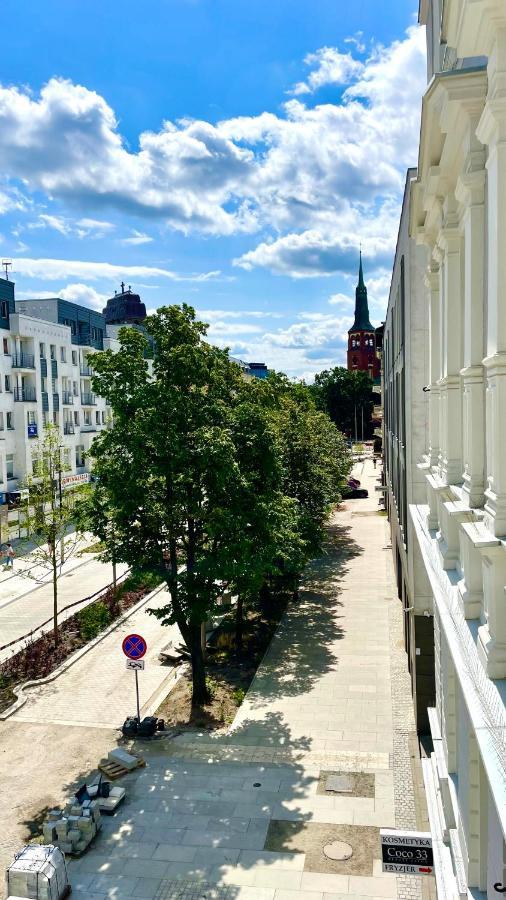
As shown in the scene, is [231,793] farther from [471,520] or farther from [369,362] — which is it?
[369,362]

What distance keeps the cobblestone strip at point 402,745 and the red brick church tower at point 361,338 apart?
407 feet

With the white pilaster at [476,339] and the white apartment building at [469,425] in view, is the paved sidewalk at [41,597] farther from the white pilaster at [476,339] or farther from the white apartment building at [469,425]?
the white pilaster at [476,339]

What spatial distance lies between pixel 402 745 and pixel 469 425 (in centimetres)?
1119

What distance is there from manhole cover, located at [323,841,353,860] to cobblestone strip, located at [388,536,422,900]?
95 cm

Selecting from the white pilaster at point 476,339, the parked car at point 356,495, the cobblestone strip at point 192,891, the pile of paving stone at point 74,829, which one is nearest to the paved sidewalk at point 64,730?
the pile of paving stone at point 74,829

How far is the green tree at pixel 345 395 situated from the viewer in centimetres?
10894

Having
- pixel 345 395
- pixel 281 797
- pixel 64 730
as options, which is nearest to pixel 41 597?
pixel 64 730

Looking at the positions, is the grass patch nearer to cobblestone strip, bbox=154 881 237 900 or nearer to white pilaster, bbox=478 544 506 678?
cobblestone strip, bbox=154 881 237 900

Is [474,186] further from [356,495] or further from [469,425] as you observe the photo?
[356,495]

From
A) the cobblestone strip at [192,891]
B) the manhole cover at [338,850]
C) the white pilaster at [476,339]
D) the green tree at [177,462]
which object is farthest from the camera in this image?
the green tree at [177,462]

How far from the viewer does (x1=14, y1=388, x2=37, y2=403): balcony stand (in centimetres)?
4191

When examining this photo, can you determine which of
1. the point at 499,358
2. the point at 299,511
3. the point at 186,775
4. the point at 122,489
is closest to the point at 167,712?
the point at 186,775

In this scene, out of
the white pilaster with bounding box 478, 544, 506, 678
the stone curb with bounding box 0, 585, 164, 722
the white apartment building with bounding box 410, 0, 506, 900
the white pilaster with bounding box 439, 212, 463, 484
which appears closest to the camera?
the white apartment building with bounding box 410, 0, 506, 900

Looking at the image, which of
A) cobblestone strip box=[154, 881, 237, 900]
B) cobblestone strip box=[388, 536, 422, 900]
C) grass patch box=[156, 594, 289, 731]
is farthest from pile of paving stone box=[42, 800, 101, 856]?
cobblestone strip box=[388, 536, 422, 900]
